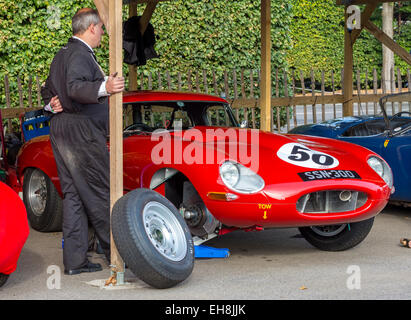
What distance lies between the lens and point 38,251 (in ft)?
19.6

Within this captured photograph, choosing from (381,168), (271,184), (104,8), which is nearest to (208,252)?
(271,184)

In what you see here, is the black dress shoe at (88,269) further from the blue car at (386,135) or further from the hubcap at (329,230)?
the blue car at (386,135)

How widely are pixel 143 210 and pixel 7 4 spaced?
22.1ft

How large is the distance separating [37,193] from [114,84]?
8.75 feet

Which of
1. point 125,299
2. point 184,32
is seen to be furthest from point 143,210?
point 184,32

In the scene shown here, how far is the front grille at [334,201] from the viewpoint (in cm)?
533

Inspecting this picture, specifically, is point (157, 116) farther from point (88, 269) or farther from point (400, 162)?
point (400, 162)

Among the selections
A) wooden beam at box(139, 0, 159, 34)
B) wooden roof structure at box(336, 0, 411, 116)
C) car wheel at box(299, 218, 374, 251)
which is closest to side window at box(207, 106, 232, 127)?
car wheel at box(299, 218, 374, 251)

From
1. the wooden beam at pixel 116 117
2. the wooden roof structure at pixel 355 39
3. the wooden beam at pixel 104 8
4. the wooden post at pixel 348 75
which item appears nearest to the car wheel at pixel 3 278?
the wooden beam at pixel 116 117

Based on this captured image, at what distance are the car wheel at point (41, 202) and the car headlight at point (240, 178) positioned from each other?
2.15 m

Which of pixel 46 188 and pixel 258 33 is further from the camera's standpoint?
pixel 258 33
